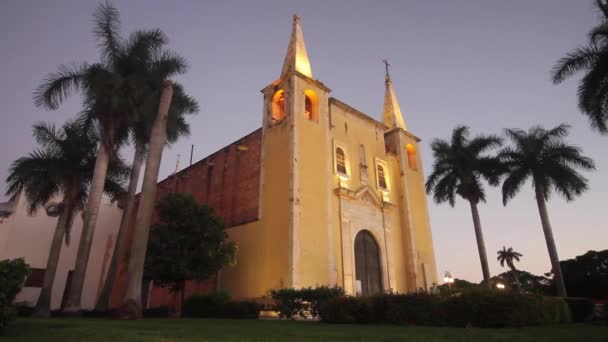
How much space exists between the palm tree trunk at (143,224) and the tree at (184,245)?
3.00 metres

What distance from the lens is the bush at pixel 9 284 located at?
6699 mm

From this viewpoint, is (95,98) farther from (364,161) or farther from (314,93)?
(364,161)

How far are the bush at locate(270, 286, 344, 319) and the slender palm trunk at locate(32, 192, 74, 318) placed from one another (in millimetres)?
9520

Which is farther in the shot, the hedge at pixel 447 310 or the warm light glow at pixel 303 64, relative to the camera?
the warm light glow at pixel 303 64

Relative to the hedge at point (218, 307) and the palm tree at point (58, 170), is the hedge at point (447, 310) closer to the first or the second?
the hedge at point (218, 307)

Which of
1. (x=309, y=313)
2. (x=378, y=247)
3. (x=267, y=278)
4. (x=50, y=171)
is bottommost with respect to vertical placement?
(x=309, y=313)

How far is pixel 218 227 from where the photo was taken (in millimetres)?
18672

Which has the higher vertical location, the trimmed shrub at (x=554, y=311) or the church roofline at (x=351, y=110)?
the church roofline at (x=351, y=110)

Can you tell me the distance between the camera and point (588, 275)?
3441cm

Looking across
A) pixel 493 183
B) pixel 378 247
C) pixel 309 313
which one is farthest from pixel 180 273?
pixel 493 183

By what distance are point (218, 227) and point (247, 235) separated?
2229mm

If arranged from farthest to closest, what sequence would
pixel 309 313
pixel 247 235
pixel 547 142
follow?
pixel 547 142, pixel 247 235, pixel 309 313

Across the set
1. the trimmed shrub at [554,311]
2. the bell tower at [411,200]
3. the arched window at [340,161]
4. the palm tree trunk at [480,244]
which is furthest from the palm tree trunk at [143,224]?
the palm tree trunk at [480,244]

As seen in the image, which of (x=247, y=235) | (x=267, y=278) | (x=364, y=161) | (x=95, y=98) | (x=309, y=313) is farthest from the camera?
(x=364, y=161)
